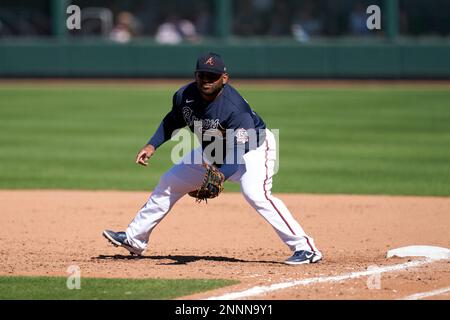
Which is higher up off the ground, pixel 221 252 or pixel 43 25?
pixel 43 25

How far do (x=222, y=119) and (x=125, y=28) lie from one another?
68.5ft

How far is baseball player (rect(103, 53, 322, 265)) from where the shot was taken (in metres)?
6.73

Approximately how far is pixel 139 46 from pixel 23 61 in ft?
11.2

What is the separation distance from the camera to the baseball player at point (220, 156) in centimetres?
673

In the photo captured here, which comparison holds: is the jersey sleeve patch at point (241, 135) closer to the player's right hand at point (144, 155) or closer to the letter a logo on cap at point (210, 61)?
the letter a logo on cap at point (210, 61)

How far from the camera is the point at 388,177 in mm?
12070

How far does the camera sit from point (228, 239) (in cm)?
838

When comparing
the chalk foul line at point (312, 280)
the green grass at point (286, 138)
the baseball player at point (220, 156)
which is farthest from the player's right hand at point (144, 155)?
the green grass at point (286, 138)

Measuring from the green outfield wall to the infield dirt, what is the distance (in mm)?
14589

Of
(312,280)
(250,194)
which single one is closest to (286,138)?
(250,194)

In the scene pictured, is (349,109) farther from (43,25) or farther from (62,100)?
(43,25)

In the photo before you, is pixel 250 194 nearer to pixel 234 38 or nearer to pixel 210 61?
pixel 210 61
